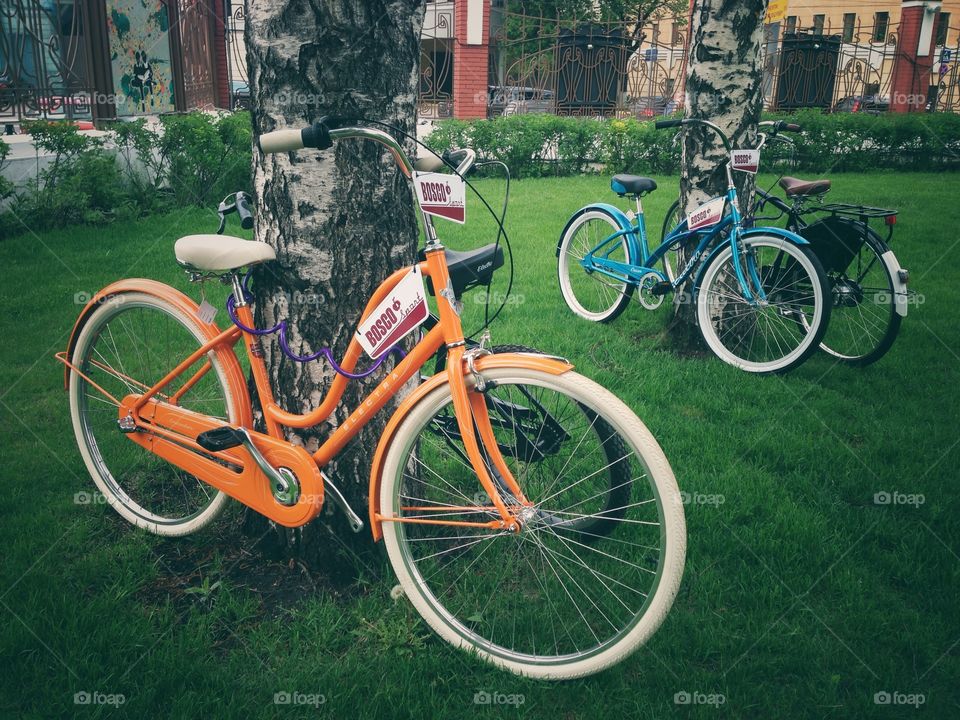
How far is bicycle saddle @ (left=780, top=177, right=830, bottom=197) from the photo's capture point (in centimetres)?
508

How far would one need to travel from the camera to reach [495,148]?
46.5 feet

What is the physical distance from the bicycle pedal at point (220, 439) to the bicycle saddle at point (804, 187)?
159 inches

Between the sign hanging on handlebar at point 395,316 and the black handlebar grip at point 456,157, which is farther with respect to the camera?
the black handlebar grip at point 456,157

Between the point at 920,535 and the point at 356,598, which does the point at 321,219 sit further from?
the point at 920,535

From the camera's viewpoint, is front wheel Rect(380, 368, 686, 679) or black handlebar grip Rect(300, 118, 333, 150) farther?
front wheel Rect(380, 368, 686, 679)

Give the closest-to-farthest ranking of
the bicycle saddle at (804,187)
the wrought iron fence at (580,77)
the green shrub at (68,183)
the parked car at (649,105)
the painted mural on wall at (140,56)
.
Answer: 1. the bicycle saddle at (804,187)
2. the green shrub at (68,183)
3. the painted mural on wall at (140,56)
4. the wrought iron fence at (580,77)
5. the parked car at (649,105)

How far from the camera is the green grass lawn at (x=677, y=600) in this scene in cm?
237

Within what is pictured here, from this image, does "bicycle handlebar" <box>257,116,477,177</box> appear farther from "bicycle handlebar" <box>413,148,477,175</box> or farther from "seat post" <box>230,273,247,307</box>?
"seat post" <box>230,273,247,307</box>

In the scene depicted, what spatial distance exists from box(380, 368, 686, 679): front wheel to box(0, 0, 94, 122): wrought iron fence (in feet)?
29.5

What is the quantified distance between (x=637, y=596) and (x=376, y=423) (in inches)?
46.5

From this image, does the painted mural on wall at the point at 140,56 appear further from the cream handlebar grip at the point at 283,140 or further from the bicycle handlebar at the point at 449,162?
the cream handlebar grip at the point at 283,140

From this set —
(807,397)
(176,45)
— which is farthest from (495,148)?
(807,397)

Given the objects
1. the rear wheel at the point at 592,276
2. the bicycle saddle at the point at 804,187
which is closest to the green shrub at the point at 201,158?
the rear wheel at the point at 592,276

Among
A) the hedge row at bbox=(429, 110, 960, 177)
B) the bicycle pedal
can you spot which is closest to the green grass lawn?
the bicycle pedal
